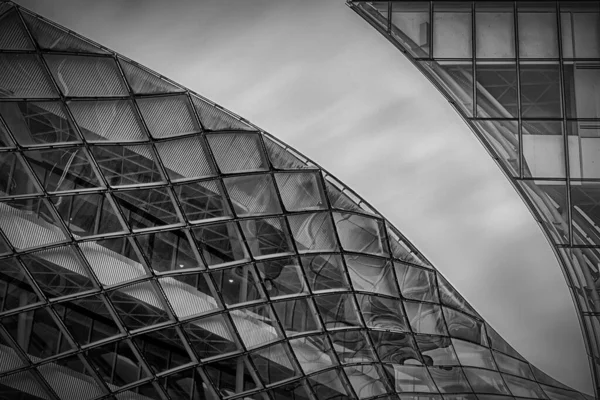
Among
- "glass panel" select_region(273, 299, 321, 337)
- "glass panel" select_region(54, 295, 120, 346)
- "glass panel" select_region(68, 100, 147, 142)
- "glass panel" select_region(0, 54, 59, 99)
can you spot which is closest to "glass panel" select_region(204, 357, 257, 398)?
"glass panel" select_region(273, 299, 321, 337)

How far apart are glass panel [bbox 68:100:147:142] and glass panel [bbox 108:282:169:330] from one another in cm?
760

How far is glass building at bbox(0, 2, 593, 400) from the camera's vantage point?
85.7 feet

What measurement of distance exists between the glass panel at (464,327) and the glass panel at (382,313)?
2215 millimetres

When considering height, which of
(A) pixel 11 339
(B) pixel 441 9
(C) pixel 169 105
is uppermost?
(B) pixel 441 9

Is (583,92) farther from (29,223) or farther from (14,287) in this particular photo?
(14,287)

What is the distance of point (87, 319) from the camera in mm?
30719

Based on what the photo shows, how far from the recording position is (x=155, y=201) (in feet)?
94.7

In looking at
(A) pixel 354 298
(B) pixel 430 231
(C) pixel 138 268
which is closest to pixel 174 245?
(C) pixel 138 268

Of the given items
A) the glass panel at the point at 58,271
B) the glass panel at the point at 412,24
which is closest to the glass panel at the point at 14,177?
the glass panel at the point at 58,271

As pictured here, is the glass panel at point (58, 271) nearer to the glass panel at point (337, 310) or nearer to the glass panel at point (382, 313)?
the glass panel at point (337, 310)

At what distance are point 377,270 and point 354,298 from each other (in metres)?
1.89

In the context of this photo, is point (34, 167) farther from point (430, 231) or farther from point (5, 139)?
point (430, 231)

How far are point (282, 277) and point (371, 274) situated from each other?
4.36 meters

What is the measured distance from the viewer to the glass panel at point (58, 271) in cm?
2856
